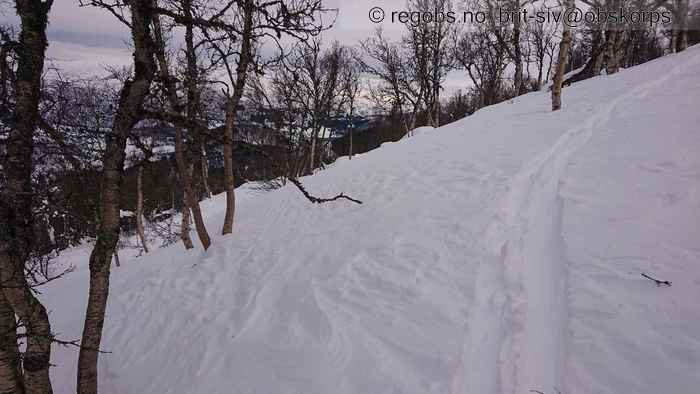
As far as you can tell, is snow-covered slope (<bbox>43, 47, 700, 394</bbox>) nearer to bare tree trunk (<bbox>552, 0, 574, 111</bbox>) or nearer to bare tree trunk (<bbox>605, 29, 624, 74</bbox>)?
bare tree trunk (<bbox>552, 0, 574, 111</bbox>)

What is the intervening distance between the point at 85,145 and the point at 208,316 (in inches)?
110

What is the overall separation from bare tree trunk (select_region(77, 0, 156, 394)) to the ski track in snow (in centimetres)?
323

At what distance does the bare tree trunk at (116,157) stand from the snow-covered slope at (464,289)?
1.28m

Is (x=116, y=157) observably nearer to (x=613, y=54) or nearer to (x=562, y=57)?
(x=562, y=57)

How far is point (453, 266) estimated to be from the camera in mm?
3545

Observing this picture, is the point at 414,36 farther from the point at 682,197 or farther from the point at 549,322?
the point at 549,322

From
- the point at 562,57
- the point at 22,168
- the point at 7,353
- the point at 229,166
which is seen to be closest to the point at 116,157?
the point at 22,168

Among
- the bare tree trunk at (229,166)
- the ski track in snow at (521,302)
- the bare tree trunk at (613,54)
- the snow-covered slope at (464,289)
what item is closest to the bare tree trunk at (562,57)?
the snow-covered slope at (464,289)

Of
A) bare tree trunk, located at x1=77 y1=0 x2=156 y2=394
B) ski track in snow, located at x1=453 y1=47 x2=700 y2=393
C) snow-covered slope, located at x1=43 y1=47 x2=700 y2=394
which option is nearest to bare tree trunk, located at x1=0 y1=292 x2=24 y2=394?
bare tree trunk, located at x1=77 y1=0 x2=156 y2=394

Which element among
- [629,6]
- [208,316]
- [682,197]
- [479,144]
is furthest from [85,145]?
[629,6]

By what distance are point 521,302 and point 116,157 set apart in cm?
396

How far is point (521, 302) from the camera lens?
2.96 meters

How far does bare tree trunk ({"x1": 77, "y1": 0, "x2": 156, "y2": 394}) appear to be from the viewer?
2.61 m

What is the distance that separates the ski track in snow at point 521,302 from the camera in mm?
2396
